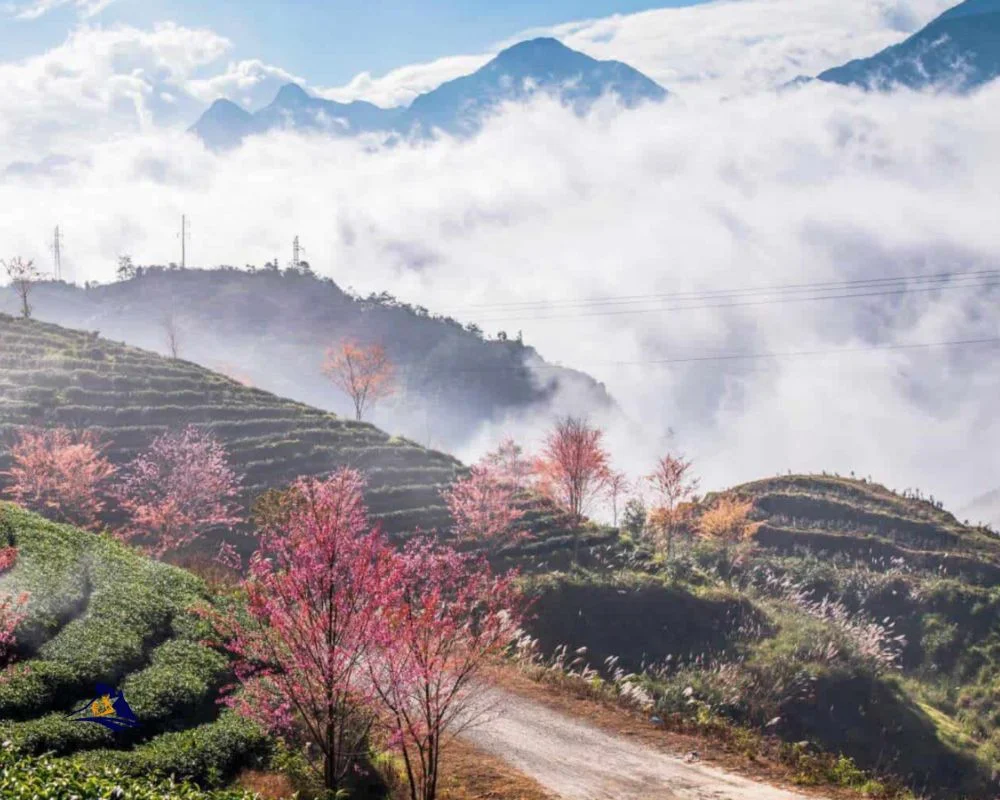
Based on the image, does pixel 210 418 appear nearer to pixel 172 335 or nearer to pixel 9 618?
pixel 172 335

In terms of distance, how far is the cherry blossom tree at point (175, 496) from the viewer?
130 ft

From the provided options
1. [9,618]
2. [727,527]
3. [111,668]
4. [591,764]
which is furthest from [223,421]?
[591,764]

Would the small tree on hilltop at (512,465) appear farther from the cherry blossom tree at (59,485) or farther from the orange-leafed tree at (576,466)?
the cherry blossom tree at (59,485)

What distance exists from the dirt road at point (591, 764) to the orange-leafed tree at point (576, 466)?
22.9 meters

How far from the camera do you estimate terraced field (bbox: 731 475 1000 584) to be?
56.7 m

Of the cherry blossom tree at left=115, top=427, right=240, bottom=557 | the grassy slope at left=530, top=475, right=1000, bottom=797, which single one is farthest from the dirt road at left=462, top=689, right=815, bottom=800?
the cherry blossom tree at left=115, top=427, right=240, bottom=557

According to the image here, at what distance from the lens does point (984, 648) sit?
142 ft

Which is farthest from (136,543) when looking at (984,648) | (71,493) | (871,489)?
(871,489)

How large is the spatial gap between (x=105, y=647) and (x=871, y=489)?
64.7 meters

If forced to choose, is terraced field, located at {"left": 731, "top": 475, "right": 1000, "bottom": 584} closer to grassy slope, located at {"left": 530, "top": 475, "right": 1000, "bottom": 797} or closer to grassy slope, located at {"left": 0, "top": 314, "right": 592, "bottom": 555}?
grassy slope, located at {"left": 530, "top": 475, "right": 1000, "bottom": 797}

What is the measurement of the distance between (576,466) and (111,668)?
29696 millimetres

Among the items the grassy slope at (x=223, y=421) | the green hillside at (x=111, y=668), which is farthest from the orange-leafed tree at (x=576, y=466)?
the green hillside at (x=111, y=668)

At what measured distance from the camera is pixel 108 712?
54.7 ft

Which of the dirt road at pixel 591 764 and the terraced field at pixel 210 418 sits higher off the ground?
the terraced field at pixel 210 418
